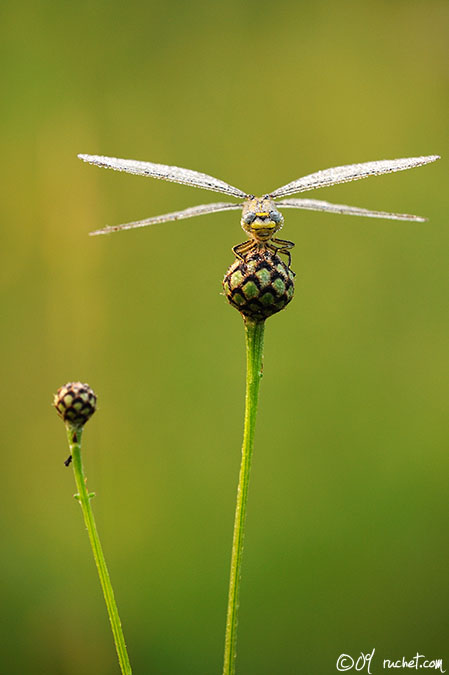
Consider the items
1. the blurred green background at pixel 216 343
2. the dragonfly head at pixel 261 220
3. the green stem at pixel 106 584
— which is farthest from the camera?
the blurred green background at pixel 216 343

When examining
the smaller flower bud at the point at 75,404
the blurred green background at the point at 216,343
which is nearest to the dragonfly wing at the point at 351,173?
the smaller flower bud at the point at 75,404

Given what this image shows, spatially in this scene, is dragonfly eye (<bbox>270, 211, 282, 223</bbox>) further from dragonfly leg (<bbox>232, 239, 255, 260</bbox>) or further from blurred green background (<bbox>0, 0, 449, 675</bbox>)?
blurred green background (<bbox>0, 0, 449, 675</bbox>)

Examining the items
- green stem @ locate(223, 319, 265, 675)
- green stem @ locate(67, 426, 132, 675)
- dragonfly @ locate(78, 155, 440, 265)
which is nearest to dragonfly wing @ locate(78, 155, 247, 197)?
dragonfly @ locate(78, 155, 440, 265)

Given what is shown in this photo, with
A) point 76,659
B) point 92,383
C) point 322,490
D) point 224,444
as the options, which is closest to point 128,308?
point 92,383

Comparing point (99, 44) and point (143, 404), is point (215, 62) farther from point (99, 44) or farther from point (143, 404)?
point (143, 404)

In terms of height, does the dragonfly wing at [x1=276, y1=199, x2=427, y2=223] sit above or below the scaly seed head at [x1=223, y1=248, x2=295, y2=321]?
above

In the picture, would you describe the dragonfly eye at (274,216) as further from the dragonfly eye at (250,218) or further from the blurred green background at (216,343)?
the blurred green background at (216,343)

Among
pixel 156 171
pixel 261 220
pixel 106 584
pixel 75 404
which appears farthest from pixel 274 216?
pixel 106 584
